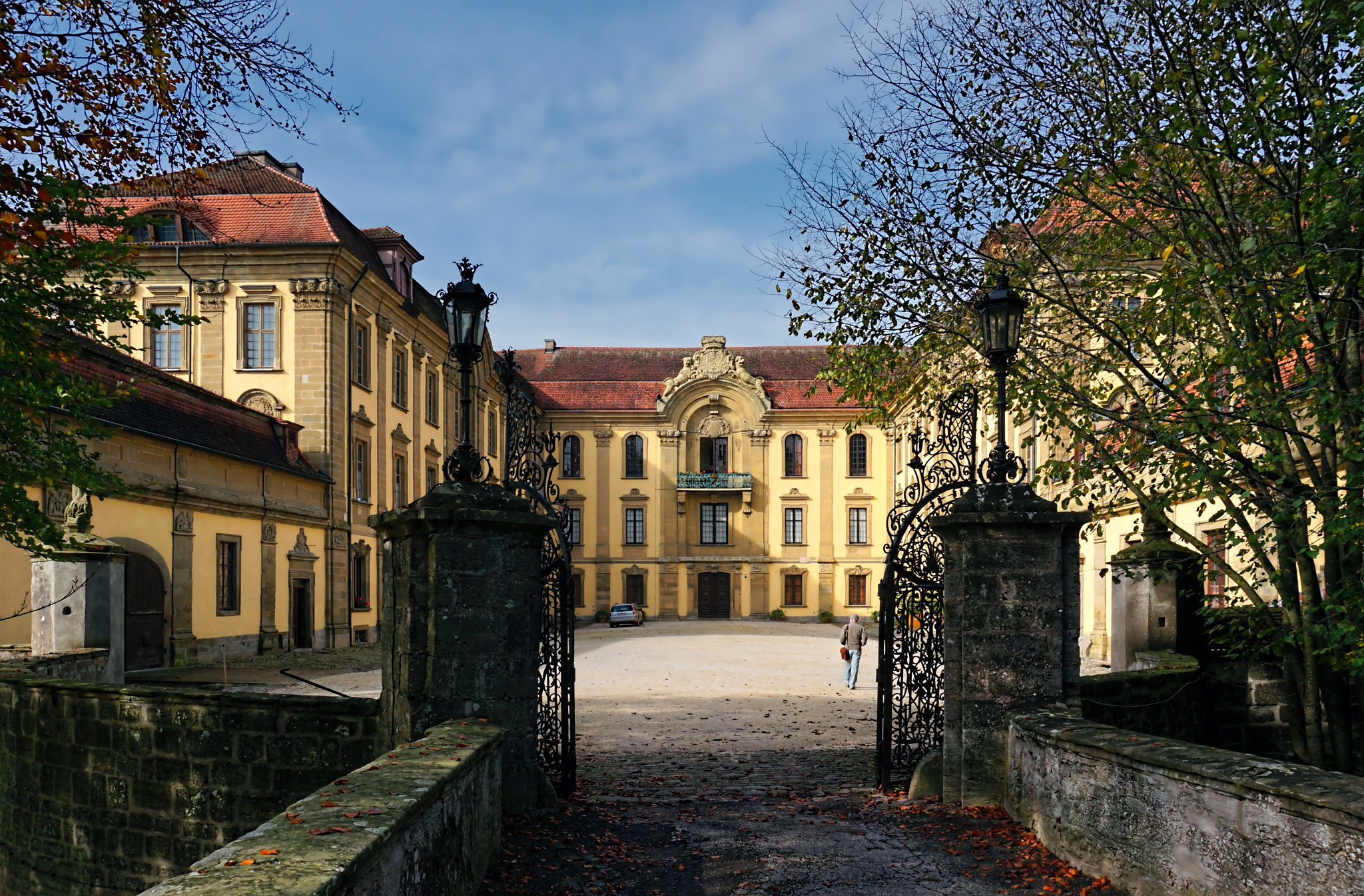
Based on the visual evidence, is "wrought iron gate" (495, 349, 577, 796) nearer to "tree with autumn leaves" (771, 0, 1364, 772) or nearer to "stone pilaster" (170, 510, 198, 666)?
"tree with autumn leaves" (771, 0, 1364, 772)

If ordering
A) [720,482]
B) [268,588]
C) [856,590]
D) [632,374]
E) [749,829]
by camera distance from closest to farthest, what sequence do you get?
1. [749,829]
2. [268,588]
3. [856,590]
4. [720,482]
5. [632,374]

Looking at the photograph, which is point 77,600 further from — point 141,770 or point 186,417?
point 186,417

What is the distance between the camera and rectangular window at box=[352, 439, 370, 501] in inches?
1187

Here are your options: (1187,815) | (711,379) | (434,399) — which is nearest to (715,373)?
(711,379)

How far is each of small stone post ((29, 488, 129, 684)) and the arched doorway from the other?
8.45 meters

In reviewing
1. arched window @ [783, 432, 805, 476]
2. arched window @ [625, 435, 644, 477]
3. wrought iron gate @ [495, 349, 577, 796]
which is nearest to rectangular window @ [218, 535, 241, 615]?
wrought iron gate @ [495, 349, 577, 796]

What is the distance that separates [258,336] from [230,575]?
6978 millimetres

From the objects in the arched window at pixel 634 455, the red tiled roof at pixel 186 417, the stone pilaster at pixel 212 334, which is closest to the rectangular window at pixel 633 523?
the arched window at pixel 634 455

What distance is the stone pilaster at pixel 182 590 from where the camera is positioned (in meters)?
21.5

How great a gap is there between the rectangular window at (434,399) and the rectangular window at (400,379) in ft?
9.44

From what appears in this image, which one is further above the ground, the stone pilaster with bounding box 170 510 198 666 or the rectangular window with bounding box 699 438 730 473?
the rectangular window with bounding box 699 438 730 473

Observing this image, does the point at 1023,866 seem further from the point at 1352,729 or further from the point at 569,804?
the point at 1352,729

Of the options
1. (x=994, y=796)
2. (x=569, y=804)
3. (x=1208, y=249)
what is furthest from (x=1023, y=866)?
(x=1208, y=249)

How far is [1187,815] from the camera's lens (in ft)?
16.6
